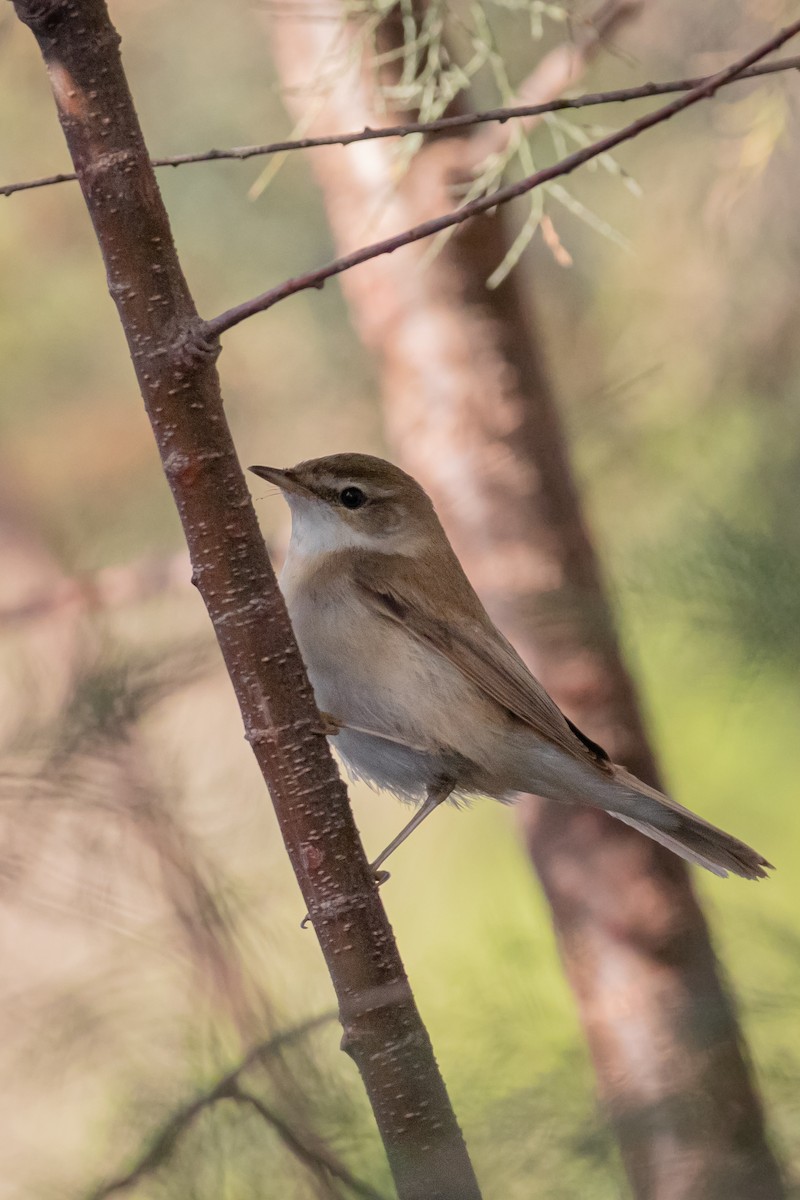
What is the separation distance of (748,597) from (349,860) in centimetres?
91

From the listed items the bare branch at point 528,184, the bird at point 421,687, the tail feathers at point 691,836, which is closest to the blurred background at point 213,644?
the tail feathers at point 691,836

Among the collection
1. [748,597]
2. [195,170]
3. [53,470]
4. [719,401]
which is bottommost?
[748,597]

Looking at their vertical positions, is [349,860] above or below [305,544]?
below

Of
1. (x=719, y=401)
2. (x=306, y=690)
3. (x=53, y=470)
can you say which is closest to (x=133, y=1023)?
(x=306, y=690)

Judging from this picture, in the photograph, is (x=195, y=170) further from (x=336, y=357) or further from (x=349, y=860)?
(x=349, y=860)

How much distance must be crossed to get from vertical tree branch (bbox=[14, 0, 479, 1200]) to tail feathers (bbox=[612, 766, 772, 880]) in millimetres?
923

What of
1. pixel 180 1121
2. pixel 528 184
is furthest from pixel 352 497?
pixel 180 1121

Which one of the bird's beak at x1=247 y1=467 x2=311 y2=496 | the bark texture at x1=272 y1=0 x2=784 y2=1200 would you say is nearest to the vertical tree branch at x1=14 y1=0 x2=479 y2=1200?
the bird's beak at x1=247 y1=467 x2=311 y2=496

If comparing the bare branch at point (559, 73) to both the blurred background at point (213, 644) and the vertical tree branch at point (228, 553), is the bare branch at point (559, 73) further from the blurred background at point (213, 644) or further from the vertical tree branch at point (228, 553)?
the vertical tree branch at point (228, 553)

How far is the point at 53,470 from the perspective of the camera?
5230mm

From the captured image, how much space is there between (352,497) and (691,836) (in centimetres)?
101

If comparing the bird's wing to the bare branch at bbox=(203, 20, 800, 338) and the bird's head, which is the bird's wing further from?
the bare branch at bbox=(203, 20, 800, 338)

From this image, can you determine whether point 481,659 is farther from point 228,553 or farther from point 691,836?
point 228,553

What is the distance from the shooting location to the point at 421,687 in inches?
95.9
